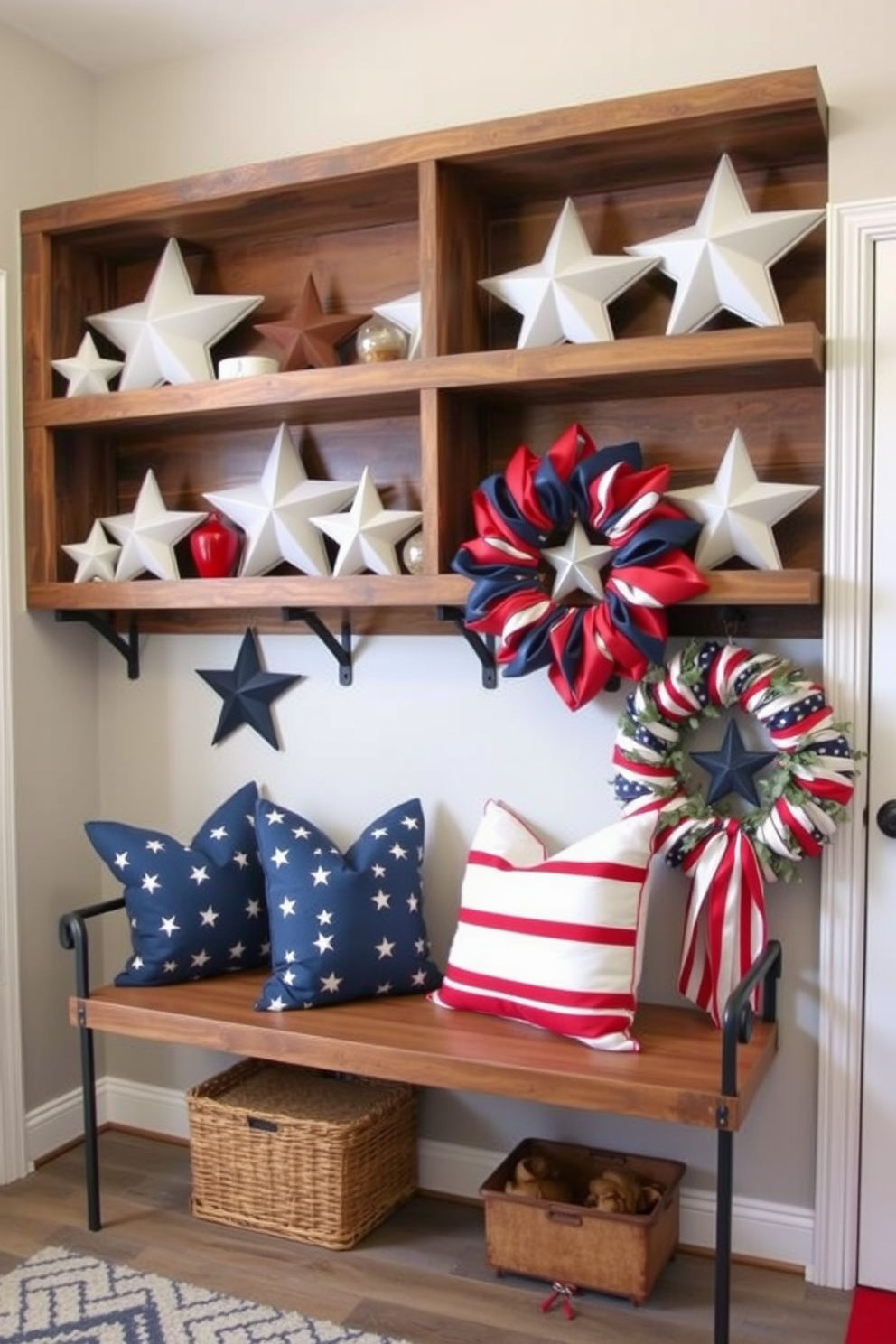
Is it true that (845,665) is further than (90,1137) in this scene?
No

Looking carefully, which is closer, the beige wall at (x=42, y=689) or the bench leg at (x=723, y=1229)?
the bench leg at (x=723, y=1229)

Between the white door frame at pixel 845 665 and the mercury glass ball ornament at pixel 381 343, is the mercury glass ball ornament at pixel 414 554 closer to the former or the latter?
the mercury glass ball ornament at pixel 381 343

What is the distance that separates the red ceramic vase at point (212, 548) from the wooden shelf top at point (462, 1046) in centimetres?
93

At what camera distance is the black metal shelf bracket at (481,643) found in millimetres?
2729

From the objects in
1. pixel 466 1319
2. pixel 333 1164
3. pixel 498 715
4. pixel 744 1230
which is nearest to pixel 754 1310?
pixel 744 1230

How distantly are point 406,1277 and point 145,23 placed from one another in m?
2.76

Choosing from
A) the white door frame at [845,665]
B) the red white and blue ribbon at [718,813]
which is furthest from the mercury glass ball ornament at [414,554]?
the white door frame at [845,665]

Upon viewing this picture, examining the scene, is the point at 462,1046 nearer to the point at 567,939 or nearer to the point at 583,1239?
the point at 567,939

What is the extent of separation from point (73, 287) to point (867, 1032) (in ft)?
8.00

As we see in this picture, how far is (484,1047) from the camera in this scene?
8.13ft

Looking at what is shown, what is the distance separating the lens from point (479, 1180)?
9.61 feet

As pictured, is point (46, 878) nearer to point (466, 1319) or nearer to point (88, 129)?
point (466, 1319)

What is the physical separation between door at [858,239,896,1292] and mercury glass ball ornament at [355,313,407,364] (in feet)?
3.14

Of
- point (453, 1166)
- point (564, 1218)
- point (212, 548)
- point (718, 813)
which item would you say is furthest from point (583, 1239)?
point (212, 548)
